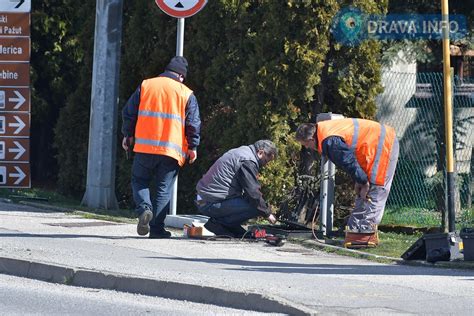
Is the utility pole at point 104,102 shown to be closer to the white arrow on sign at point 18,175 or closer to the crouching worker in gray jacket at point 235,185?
the white arrow on sign at point 18,175

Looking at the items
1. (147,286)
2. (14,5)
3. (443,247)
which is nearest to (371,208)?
(443,247)

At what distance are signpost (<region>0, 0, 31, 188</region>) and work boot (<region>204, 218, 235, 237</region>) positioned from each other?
4294 mm

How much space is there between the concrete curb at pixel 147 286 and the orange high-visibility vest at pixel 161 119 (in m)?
2.29

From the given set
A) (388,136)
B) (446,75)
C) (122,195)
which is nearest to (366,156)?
(388,136)

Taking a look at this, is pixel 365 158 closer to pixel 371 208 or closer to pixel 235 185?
pixel 371 208

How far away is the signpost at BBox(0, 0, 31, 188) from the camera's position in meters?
15.8

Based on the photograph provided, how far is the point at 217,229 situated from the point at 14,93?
15.0 feet

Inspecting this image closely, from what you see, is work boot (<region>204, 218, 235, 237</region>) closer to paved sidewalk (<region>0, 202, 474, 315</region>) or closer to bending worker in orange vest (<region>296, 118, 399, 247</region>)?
paved sidewalk (<region>0, 202, 474, 315</region>)

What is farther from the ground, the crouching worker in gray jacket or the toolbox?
the crouching worker in gray jacket

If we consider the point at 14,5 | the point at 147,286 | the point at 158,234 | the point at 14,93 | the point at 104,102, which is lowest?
the point at 147,286

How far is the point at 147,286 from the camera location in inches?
376

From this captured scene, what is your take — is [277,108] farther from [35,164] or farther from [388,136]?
[35,164]

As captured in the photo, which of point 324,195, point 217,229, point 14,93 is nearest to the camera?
point 217,229

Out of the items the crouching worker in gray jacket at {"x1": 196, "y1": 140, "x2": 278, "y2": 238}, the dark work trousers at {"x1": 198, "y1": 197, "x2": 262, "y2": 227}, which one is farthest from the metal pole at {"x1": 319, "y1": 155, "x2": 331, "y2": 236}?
the dark work trousers at {"x1": 198, "y1": 197, "x2": 262, "y2": 227}
